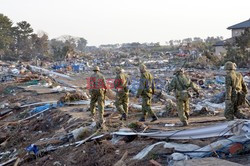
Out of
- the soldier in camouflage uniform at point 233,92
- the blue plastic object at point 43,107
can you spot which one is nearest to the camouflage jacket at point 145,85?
the soldier in camouflage uniform at point 233,92

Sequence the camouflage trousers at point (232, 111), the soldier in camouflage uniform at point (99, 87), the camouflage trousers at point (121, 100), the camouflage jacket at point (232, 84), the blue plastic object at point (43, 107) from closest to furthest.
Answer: the camouflage jacket at point (232, 84) < the camouflage trousers at point (232, 111) < the soldier in camouflage uniform at point (99, 87) < the camouflage trousers at point (121, 100) < the blue plastic object at point (43, 107)

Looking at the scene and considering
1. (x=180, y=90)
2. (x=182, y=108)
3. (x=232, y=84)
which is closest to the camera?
(x=232, y=84)

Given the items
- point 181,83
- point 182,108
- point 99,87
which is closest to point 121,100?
point 99,87

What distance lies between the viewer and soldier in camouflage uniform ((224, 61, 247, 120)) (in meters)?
9.12

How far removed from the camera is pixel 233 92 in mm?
9188

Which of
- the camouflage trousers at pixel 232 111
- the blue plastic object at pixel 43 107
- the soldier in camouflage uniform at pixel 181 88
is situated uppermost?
the soldier in camouflage uniform at pixel 181 88

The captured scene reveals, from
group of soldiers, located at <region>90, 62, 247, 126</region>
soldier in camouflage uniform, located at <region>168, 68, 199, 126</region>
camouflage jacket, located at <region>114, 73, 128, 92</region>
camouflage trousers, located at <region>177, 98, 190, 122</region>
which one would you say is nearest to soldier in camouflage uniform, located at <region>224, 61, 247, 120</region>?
group of soldiers, located at <region>90, 62, 247, 126</region>

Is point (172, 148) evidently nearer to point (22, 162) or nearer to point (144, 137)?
point (144, 137)

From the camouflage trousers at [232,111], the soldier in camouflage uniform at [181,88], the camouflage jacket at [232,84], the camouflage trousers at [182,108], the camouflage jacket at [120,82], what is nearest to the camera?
the camouflage jacket at [232,84]

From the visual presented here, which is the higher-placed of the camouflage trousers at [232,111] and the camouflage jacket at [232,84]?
the camouflage jacket at [232,84]

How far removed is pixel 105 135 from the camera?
9.50 meters

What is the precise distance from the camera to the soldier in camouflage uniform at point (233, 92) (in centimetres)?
912

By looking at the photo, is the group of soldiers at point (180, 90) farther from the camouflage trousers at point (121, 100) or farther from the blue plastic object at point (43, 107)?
the blue plastic object at point (43, 107)

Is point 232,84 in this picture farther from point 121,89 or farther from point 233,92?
point 121,89
